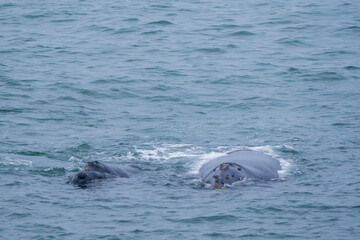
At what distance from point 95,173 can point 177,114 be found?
27.2 ft

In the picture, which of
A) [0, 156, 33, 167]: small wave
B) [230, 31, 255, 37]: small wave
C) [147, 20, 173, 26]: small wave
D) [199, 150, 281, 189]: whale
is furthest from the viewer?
[147, 20, 173, 26]: small wave

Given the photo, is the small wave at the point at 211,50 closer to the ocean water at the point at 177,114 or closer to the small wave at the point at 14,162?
the ocean water at the point at 177,114

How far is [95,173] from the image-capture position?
61.2 feet

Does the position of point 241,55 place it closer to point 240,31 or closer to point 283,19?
point 240,31

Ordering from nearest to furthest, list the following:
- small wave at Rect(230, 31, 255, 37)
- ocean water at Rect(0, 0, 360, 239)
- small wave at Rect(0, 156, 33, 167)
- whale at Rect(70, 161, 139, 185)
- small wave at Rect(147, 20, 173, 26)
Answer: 1. ocean water at Rect(0, 0, 360, 239)
2. whale at Rect(70, 161, 139, 185)
3. small wave at Rect(0, 156, 33, 167)
4. small wave at Rect(230, 31, 255, 37)
5. small wave at Rect(147, 20, 173, 26)

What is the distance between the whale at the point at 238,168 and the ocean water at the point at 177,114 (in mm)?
308

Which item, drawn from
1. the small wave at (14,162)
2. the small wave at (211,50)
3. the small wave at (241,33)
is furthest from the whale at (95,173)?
the small wave at (241,33)

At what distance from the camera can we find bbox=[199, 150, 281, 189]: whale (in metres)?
18.0

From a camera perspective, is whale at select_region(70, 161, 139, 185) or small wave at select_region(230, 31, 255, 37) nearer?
whale at select_region(70, 161, 139, 185)

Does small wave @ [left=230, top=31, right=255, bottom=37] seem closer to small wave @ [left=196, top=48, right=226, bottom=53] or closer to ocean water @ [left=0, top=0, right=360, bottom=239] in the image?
ocean water @ [left=0, top=0, right=360, bottom=239]

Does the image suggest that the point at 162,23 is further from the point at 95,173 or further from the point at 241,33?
the point at 95,173

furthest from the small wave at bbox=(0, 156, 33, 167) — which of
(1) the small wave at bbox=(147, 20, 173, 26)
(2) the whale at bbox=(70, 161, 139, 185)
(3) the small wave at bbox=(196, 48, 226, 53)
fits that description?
(1) the small wave at bbox=(147, 20, 173, 26)

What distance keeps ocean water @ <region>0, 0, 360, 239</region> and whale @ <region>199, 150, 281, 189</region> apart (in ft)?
1.01

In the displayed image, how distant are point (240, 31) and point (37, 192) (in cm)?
2288
